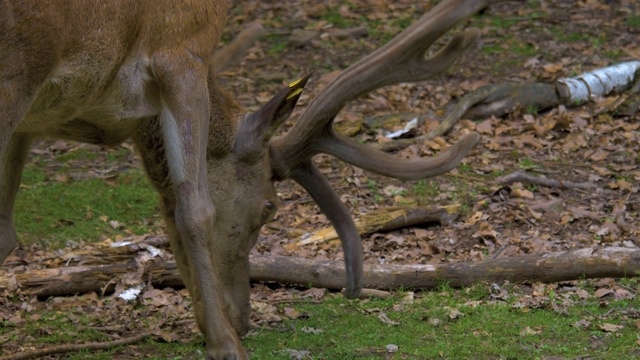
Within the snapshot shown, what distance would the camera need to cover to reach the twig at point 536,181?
9.59 meters

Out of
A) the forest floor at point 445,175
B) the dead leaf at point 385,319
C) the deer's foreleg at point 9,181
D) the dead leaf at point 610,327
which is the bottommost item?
the forest floor at point 445,175

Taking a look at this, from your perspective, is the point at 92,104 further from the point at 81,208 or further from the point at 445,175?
the point at 445,175

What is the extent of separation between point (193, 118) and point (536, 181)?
4659mm

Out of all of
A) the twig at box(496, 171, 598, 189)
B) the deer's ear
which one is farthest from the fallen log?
the twig at box(496, 171, 598, 189)

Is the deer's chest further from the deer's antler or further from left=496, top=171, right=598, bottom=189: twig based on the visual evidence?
left=496, top=171, right=598, bottom=189: twig

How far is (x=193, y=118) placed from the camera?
605 cm

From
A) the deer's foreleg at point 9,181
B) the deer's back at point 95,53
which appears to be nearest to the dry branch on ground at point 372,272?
the deer's foreleg at point 9,181

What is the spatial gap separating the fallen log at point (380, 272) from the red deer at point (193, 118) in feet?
1.92

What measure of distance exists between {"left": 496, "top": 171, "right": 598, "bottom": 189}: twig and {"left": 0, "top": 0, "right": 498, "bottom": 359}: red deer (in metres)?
3.15

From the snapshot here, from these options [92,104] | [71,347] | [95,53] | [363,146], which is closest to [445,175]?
[363,146]

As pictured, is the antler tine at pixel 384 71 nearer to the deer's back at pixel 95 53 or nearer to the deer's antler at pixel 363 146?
the deer's antler at pixel 363 146

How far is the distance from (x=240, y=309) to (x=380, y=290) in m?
1.35

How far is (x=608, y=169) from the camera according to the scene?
1001 cm

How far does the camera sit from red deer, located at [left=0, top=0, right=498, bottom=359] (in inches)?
209
